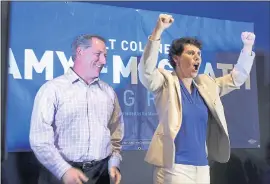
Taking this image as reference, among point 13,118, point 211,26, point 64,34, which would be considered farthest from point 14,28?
point 211,26

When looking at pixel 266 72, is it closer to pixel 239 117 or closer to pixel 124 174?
pixel 239 117

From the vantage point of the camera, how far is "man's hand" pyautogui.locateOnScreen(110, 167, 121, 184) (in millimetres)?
1659

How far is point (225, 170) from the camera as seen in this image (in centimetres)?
186

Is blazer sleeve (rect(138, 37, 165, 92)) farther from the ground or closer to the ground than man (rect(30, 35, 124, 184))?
farther from the ground

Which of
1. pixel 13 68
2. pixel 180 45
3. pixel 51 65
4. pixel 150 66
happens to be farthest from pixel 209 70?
pixel 13 68

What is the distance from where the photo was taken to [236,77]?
1764mm

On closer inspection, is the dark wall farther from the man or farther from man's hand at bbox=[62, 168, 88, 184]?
man's hand at bbox=[62, 168, 88, 184]

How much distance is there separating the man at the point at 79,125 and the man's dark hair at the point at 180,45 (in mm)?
284

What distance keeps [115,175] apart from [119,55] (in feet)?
1.68

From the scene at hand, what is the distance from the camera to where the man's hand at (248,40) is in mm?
1809

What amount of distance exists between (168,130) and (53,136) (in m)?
0.45

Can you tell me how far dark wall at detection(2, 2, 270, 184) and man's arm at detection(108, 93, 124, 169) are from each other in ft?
0.16

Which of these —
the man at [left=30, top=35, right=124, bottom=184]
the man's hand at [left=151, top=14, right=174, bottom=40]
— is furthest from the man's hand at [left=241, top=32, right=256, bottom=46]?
the man at [left=30, top=35, right=124, bottom=184]

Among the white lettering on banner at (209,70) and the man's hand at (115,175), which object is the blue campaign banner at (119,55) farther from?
the man's hand at (115,175)
